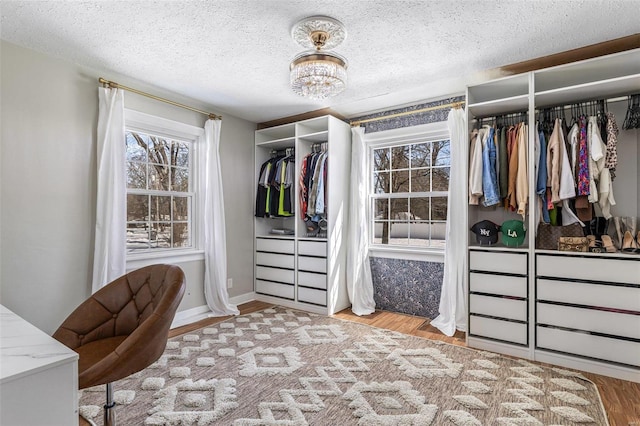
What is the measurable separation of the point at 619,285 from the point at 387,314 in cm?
213

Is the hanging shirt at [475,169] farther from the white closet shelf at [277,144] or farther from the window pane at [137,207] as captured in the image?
the window pane at [137,207]

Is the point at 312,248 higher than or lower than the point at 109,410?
higher

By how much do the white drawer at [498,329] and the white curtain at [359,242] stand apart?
4.28 feet

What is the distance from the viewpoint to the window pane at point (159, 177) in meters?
3.51

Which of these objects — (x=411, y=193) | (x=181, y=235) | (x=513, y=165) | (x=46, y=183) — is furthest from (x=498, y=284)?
(x=46, y=183)

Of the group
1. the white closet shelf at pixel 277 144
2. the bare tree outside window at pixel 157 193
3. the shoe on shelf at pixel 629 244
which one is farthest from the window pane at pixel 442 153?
the bare tree outside window at pixel 157 193

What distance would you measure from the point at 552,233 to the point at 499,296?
786mm

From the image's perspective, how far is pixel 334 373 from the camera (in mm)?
2420

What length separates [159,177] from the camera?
3590 mm

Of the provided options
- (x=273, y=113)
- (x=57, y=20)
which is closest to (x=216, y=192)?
(x=273, y=113)

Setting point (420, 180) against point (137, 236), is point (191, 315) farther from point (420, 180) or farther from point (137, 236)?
point (420, 180)

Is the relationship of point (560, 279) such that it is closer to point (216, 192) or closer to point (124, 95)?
point (216, 192)

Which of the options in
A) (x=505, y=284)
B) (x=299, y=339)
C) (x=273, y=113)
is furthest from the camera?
(x=273, y=113)

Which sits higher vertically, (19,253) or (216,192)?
(216,192)
